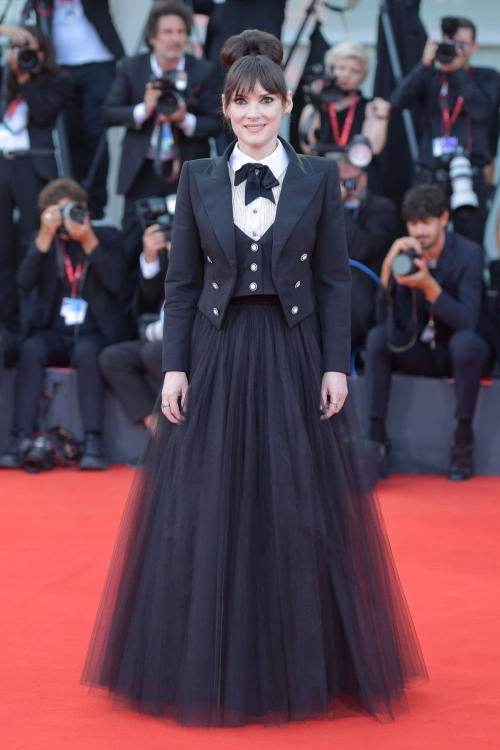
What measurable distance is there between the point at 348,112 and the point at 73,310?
1962 mm

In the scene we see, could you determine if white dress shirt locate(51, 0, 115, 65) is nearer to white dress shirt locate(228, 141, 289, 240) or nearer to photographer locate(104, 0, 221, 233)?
photographer locate(104, 0, 221, 233)

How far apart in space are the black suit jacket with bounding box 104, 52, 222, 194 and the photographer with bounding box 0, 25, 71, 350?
1.26ft

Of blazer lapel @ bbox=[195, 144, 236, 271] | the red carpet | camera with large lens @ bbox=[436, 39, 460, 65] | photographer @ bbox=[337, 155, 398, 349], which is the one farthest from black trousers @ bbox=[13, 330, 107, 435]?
blazer lapel @ bbox=[195, 144, 236, 271]

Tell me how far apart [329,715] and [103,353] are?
356cm

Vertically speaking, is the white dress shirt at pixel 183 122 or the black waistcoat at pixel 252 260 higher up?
the white dress shirt at pixel 183 122

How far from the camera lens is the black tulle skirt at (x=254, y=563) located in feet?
7.45

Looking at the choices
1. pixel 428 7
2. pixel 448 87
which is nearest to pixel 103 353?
pixel 448 87

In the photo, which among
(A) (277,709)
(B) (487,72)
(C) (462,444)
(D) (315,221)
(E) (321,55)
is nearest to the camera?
(A) (277,709)

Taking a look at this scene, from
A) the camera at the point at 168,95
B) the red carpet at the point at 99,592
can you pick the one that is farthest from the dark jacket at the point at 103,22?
the red carpet at the point at 99,592

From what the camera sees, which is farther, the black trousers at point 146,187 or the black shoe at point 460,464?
the black trousers at point 146,187

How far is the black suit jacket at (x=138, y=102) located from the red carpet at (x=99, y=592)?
6.18 ft

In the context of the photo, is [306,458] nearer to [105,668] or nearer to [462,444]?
[105,668]

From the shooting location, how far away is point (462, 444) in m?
5.26

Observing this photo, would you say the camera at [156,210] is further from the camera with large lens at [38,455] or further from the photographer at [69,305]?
the camera with large lens at [38,455]
